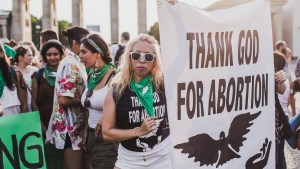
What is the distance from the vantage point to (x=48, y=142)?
22.8ft

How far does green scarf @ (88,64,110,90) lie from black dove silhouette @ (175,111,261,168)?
6.00 feet

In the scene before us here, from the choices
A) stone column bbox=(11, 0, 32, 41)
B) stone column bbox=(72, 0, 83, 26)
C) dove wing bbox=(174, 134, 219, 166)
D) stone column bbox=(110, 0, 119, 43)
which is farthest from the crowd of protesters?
stone column bbox=(110, 0, 119, 43)

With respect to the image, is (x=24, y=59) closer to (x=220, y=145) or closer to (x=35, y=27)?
(x=220, y=145)

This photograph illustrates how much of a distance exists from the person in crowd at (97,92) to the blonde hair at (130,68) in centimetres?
99

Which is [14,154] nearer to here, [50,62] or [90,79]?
[90,79]

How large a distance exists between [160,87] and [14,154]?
1516 mm

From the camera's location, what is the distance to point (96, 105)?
214 inches

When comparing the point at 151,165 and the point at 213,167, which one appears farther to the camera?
the point at 151,165

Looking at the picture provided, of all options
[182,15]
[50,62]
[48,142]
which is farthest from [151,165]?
[50,62]

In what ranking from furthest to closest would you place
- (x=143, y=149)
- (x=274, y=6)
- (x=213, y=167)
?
1. (x=274, y=6)
2. (x=143, y=149)
3. (x=213, y=167)

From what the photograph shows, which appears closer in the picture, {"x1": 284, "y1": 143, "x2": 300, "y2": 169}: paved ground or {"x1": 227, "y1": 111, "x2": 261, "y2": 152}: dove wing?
{"x1": 227, "y1": 111, "x2": 261, "y2": 152}: dove wing

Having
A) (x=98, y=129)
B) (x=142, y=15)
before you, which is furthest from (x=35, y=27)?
(x=98, y=129)

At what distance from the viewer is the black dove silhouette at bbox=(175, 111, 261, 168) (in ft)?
12.7

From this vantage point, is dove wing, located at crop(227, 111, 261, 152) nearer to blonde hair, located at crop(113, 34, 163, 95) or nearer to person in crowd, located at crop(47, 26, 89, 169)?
blonde hair, located at crop(113, 34, 163, 95)
